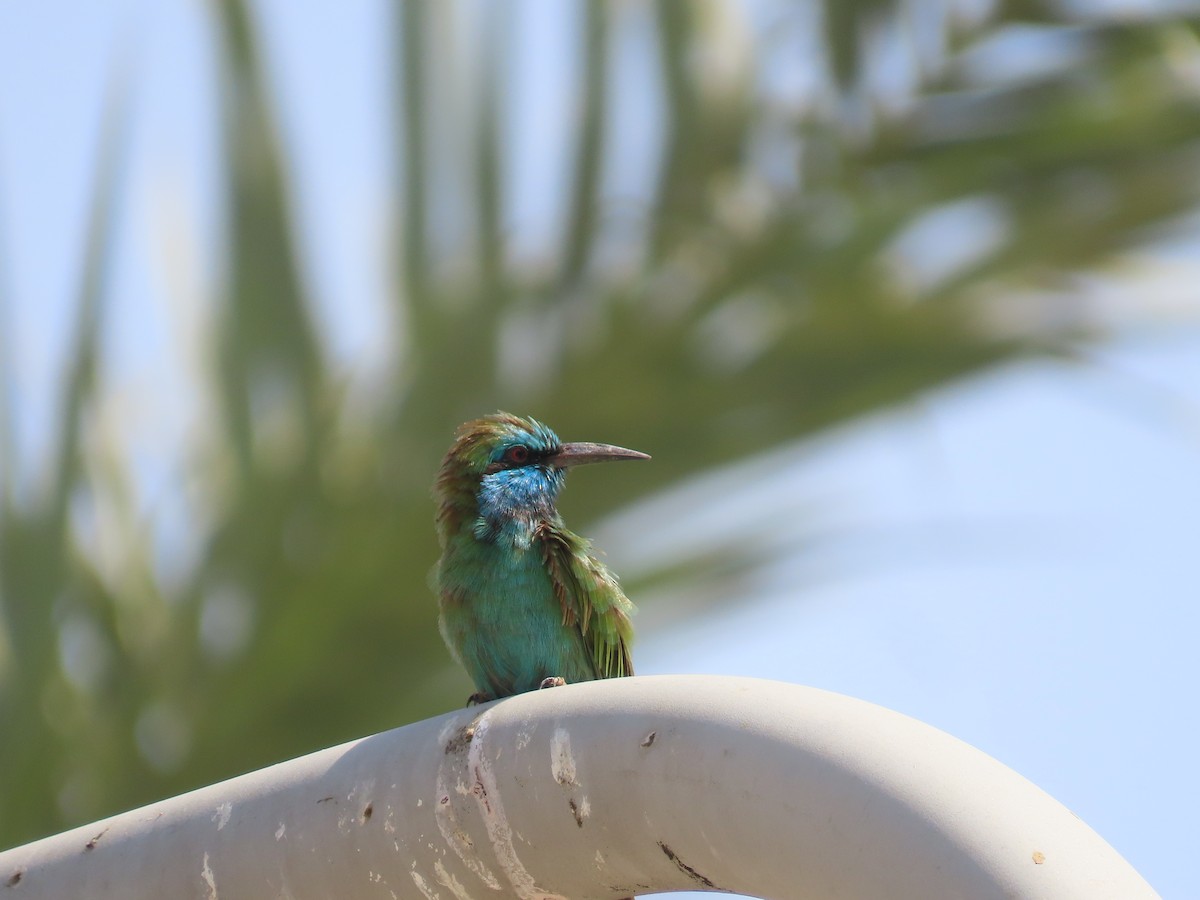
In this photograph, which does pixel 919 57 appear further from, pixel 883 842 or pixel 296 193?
pixel 883 842

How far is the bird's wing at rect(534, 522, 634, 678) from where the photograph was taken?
3498 mm

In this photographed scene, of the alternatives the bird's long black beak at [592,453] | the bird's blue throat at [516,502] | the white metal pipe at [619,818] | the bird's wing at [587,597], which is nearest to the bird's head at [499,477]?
the bird's blue throat at [516,502]

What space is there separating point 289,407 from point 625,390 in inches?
25.5

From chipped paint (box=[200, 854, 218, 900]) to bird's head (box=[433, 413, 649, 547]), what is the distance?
144cm

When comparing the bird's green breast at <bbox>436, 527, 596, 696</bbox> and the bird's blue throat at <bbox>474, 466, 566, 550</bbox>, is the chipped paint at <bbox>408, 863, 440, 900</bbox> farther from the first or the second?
the bird's blue throat at <bbox>474, 466, 566, 550</bbox>

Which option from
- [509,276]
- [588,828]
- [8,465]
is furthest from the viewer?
[509,276]

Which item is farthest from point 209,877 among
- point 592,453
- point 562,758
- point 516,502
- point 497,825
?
point 516,502

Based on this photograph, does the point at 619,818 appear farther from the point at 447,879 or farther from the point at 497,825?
the point at 447,879

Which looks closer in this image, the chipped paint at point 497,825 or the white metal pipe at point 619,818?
the white metal pipe at point 619,818

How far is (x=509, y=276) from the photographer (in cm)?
332

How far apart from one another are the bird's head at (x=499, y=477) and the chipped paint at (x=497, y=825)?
57.3 inches

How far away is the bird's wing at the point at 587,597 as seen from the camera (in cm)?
350

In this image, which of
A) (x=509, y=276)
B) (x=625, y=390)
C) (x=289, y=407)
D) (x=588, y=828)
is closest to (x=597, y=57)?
(x=509, y=276)

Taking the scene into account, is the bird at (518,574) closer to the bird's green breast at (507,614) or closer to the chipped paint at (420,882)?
the bird's green breast at (507,614)
